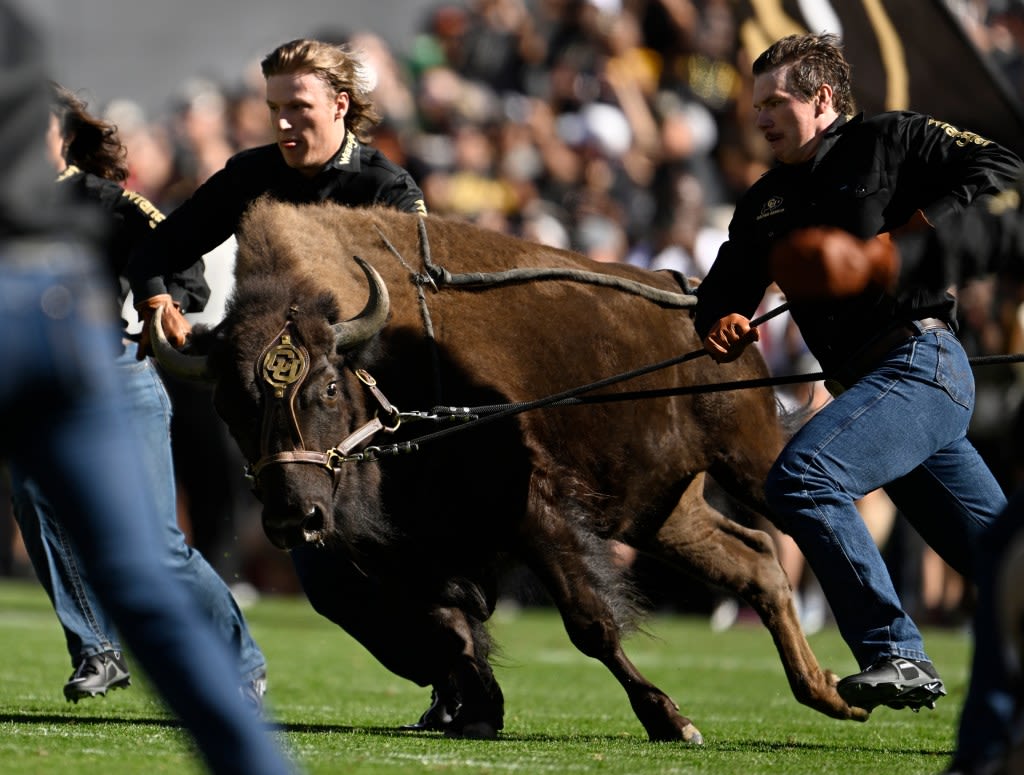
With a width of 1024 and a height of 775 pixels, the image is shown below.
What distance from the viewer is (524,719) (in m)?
7.35

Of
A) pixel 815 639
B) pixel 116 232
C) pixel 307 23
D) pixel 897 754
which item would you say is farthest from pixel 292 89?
pixel 307 23

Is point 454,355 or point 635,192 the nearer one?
point 454,355

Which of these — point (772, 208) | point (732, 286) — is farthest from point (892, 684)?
point (772, 208)

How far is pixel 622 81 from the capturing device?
52.1 feet

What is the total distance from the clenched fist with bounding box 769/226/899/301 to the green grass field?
1614 millimetres

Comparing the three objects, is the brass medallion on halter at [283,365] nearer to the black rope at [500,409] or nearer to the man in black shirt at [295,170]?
the black rope at [500,409]

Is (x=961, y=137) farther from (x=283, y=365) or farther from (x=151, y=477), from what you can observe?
(x=151, y=477)

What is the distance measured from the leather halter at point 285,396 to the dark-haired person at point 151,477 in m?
0.82

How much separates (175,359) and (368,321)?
77cm

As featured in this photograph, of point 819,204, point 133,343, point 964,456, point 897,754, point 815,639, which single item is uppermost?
point 819,204

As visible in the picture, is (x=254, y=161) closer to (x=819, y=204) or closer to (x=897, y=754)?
(x=819, y=204)

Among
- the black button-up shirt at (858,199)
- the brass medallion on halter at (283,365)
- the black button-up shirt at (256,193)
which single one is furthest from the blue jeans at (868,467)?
the black button-up shirt at (256,193)

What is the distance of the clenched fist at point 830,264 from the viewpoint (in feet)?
16.6

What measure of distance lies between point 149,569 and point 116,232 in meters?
4.02
